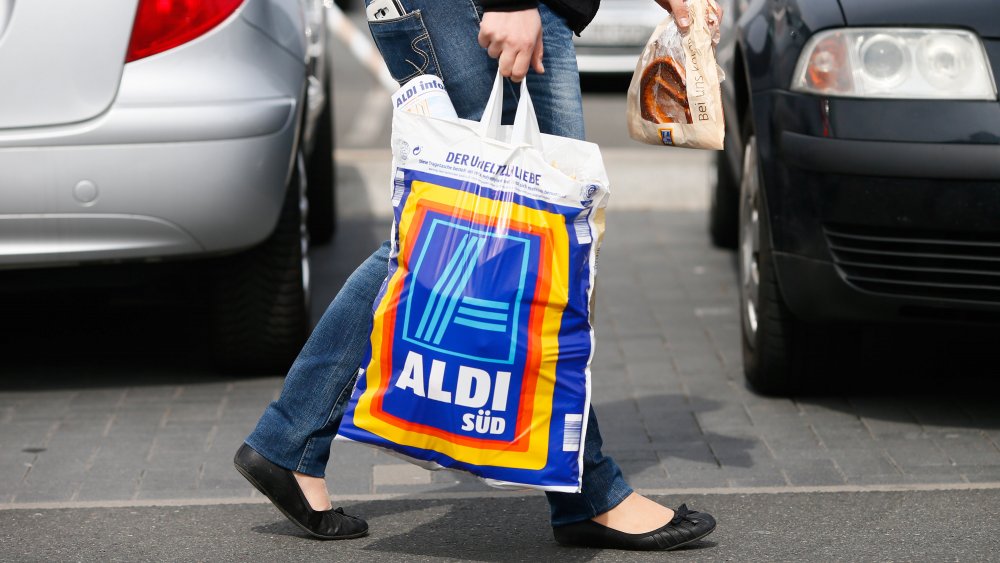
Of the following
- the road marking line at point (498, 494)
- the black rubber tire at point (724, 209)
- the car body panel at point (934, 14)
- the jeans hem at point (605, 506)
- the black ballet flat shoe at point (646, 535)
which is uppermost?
the car body panel at point (934, 14)

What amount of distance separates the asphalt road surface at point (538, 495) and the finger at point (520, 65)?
98 cm

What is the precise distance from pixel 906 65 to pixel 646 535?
1.38 m

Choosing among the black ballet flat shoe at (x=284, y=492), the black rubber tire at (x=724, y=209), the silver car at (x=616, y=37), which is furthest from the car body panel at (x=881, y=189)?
the silver car at (x=616, y=37)

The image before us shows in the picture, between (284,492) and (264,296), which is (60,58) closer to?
(264,296)

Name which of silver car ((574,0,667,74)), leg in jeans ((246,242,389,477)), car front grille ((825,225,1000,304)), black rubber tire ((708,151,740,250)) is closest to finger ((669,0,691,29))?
leg in jeans ((246,242,389,477))

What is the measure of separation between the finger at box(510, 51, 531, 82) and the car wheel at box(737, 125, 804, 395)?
1.35 meters

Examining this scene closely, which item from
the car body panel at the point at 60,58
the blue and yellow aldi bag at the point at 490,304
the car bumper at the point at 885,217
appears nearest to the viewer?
the blue and yellow aldi bag at the point at 490,304

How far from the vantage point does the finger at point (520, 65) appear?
300 cm

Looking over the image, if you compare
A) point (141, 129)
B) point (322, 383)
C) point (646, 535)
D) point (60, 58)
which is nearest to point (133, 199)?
point (141, 129)

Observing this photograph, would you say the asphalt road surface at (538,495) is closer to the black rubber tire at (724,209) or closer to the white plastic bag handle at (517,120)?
the black rubber tire at (724,209)

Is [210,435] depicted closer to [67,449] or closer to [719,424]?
[67,449]

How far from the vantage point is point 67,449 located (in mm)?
4070

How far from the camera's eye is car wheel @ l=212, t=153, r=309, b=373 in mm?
4574

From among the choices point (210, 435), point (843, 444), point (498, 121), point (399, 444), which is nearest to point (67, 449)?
point (210, 435)
